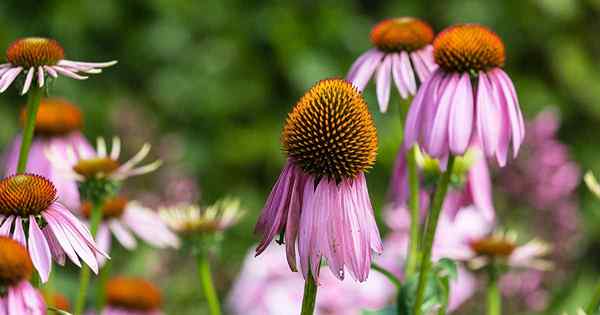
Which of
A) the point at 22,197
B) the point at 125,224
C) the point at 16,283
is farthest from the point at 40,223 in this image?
the point at 125,224

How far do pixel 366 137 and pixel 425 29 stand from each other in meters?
0.38

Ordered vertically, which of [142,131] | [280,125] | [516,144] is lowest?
[280,125]

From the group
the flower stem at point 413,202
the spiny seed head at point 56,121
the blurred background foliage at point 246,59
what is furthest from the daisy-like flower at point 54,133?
the blurred background foliage at point 246,59

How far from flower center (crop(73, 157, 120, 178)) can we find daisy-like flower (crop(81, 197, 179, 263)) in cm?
11

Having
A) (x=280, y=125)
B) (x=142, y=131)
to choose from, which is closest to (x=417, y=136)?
(x=142, y=131)

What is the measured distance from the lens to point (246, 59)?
3070 millimetres

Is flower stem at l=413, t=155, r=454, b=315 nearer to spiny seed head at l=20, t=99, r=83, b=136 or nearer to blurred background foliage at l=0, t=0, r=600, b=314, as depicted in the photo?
spiny seed head at l=20, t=99, r=83, b=136

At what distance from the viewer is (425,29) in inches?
43.4

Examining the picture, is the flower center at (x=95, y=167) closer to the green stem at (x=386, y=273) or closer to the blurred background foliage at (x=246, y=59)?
the green stem at (x=386, y=273)

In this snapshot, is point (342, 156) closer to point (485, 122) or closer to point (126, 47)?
point (485, 122)

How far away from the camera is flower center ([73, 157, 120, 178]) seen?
1.11m

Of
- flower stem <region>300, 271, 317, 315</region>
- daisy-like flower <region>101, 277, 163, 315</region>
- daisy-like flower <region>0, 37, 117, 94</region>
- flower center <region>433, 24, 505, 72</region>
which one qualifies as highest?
daisy-like flower <region>0, 37, 117, 94</region>

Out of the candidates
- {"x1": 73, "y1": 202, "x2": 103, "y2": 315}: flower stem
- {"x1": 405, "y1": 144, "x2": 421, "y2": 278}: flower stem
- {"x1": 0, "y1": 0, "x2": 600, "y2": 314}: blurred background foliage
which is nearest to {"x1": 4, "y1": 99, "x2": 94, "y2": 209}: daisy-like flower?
{"x1": 73, "y1": 202, "x2": 103, "y2": 315}: flower stem

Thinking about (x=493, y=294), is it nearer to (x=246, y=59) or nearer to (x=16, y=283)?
(x=16, y=283)
